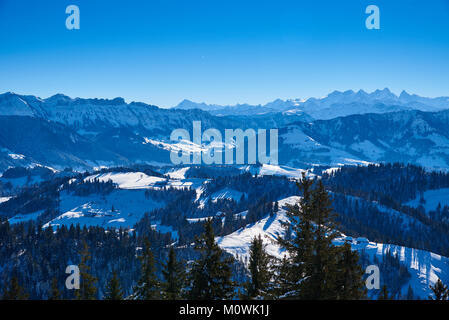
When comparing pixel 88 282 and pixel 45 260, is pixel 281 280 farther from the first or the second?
pixel 45 260

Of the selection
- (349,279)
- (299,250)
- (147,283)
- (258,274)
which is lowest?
(147,283)

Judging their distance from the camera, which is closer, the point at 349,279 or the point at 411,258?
the point at 349,279

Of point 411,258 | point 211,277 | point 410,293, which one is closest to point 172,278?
point 211,277

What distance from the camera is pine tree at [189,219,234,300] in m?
32.1

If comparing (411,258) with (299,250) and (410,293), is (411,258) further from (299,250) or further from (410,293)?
(299,250)

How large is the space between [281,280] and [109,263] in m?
160

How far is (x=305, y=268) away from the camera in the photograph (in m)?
29.5

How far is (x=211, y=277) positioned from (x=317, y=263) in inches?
361

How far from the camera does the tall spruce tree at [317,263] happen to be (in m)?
27.6

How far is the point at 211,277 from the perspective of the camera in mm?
32375

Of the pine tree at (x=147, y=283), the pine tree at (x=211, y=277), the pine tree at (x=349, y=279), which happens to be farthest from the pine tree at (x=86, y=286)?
the pine tree at (x=349, y=279)

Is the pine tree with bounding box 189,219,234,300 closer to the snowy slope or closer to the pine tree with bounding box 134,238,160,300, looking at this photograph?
the pine tree with bounding box 134,238,160,300

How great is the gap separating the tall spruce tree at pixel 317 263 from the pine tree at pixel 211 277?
14.6ft

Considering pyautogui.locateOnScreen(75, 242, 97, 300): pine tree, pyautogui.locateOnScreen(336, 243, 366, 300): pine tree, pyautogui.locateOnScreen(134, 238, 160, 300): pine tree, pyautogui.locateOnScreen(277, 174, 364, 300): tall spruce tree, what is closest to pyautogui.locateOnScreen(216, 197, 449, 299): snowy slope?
pyautogui.locateOnScreen(75, 242, 97, 300): pine tree
